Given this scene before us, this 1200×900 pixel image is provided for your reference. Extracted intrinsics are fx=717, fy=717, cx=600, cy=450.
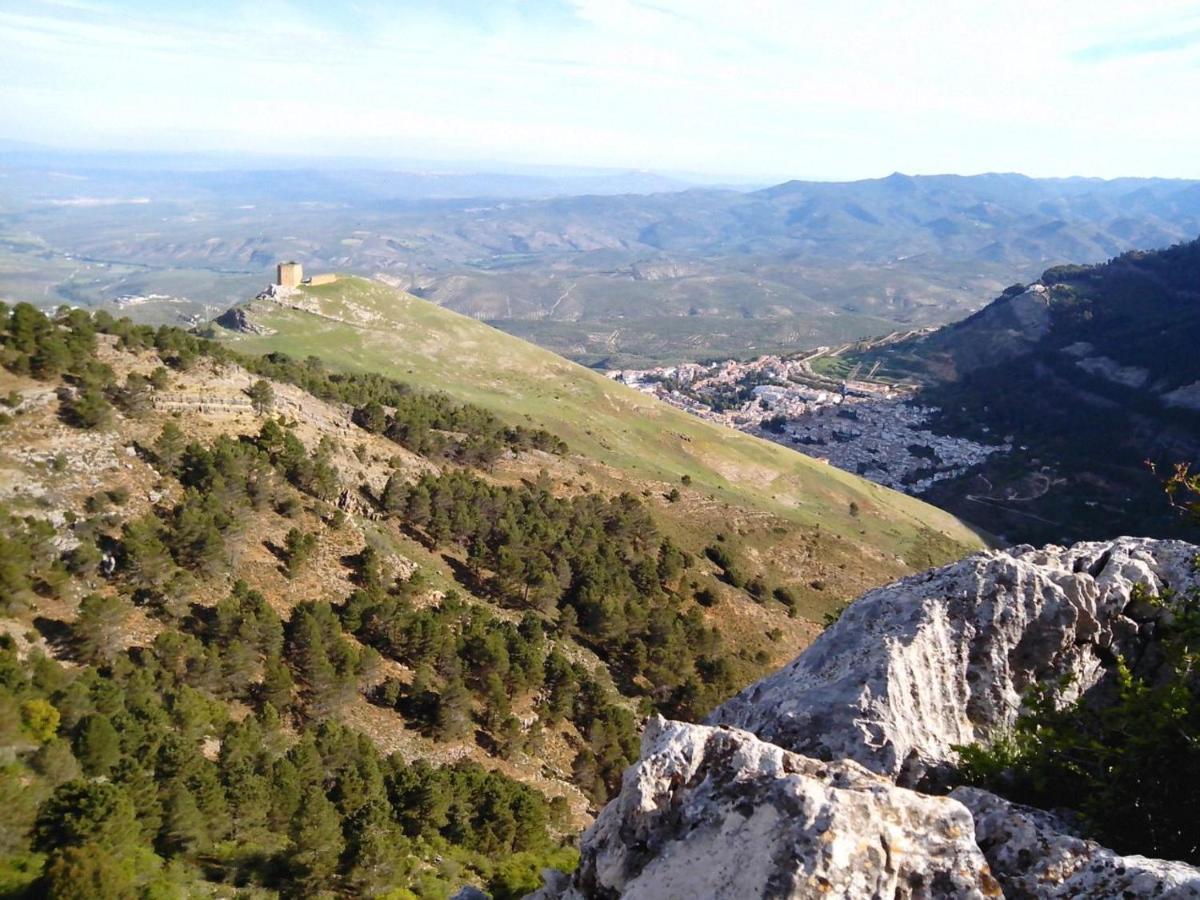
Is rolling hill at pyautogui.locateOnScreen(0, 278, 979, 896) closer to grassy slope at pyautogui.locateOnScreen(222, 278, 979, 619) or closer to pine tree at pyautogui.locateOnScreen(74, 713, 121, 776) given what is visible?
pine tree at pyautogui.locateOnScreen(74, 713, 121, 776)

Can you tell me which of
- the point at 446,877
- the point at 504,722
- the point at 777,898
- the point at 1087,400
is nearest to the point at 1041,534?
the point at 1087,400

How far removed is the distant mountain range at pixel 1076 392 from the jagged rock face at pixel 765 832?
9962 centimetres

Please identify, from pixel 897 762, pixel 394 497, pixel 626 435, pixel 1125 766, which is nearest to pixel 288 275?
pixel 626 435

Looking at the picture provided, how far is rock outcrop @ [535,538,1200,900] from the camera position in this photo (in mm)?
6801

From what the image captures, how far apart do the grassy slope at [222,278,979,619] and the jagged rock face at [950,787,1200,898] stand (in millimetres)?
47600

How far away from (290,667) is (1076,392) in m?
156

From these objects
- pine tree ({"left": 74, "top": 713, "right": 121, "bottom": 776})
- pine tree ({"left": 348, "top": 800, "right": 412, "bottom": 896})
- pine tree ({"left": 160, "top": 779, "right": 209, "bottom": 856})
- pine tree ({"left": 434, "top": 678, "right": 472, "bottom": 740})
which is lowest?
pine tree ({"left": 434, "top": 678, "right": 472, "bottom": 740})

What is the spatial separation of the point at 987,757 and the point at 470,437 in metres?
47.5

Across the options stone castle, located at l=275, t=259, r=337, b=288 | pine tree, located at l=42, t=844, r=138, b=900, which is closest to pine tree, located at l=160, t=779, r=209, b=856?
pine tree, located at l=42, t=844, r=138, b=900

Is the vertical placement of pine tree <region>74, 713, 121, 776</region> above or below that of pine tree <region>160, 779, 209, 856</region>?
above

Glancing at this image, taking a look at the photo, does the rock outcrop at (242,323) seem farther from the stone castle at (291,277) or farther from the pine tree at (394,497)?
the pine tree at (394,497)

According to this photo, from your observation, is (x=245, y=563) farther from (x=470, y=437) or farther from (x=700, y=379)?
(x=700, y=379)

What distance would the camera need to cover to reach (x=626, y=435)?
77.1m

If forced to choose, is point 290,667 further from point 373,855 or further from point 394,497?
point 394,497
